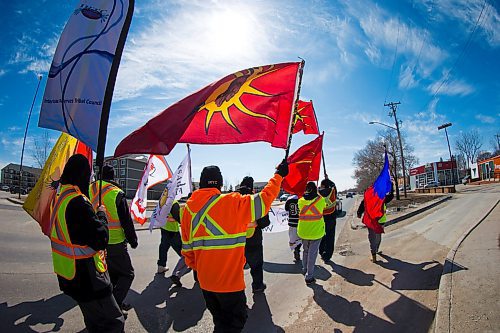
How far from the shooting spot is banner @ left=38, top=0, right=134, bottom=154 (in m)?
2.93

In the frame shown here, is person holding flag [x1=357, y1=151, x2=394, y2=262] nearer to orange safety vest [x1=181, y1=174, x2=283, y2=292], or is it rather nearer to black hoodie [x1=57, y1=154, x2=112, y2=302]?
orange safety vest [x1=181, y1=174, x2=283, y2=292]

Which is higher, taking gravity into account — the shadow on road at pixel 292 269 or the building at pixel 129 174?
the building at pixel 129 174

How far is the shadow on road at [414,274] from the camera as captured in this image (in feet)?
16.3

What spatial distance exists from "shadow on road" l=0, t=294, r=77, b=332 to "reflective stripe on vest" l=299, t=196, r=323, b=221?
169 inches

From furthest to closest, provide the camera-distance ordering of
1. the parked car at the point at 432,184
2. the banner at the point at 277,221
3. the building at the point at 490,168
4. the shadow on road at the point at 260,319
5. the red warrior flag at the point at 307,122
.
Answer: the parked car at the point at 432,184, the building at the point at 490,168, the banner at the point at 277,221, the red warrior flag at the point at 307,122, the shadow on road at the point at 260,319

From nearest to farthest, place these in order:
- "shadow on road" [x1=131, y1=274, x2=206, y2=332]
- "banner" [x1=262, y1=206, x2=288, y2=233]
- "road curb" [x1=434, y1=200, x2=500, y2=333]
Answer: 1. "road curb" [x1=434, y1=200, x2=500, y2=333]
2. "shadow on road" [x1=131, y1=274, x2=206, y2=332]
3. "banner" [x1=262, y1=206, x2=288, y2=233]

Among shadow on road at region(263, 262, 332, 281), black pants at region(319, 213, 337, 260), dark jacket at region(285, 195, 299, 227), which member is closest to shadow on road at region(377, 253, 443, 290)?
black pants at region(319, 213, 337, 260)

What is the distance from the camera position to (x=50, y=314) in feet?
13.4

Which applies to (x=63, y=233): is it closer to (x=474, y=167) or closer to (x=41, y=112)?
(x=41, y=112)

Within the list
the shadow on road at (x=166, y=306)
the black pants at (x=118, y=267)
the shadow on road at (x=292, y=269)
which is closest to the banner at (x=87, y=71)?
the black pants at (x=118, y=267)

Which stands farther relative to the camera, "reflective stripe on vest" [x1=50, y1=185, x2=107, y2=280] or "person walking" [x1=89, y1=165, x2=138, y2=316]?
"person walking" [x1=89, y1=165, x2=138, y2=316]

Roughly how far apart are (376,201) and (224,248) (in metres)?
5.52

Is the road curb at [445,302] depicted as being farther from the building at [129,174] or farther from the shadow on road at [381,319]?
the building at [129,174]

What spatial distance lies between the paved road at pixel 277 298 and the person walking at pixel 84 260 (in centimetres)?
133
